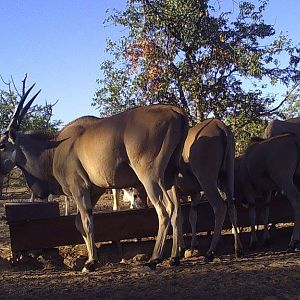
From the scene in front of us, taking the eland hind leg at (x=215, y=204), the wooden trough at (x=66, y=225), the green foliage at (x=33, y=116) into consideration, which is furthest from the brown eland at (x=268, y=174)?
the green foliage at (x=33, y=116)

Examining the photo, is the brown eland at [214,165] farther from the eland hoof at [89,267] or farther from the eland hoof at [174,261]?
the eland hoof at [89,267]

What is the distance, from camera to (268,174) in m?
11.5

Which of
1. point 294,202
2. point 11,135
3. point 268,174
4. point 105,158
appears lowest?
point 294,202

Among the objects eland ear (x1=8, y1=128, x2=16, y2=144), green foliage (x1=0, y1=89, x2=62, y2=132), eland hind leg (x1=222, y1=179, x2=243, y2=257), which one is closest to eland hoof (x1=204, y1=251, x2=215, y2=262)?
eland hind leg (x1=222, y1=179, x2=243, y2=257)

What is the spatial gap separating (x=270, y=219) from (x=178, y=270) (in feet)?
13.1

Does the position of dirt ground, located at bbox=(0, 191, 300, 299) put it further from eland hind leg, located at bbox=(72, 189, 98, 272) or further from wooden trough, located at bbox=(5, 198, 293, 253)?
wooden trough, located at bbox=(5, 198, 293, 253)

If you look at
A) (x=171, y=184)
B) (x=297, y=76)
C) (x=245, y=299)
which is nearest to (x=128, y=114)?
(x=171, y=184)

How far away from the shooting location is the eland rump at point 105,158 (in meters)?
9.18

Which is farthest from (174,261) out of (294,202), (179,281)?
(294,202)

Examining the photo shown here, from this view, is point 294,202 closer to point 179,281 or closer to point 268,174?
point 268,174

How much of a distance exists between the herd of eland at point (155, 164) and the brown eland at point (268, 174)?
0.02 m

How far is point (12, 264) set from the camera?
1074 centimetres

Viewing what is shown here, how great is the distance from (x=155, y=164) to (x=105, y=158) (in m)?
0.85

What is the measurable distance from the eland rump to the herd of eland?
0.01m
